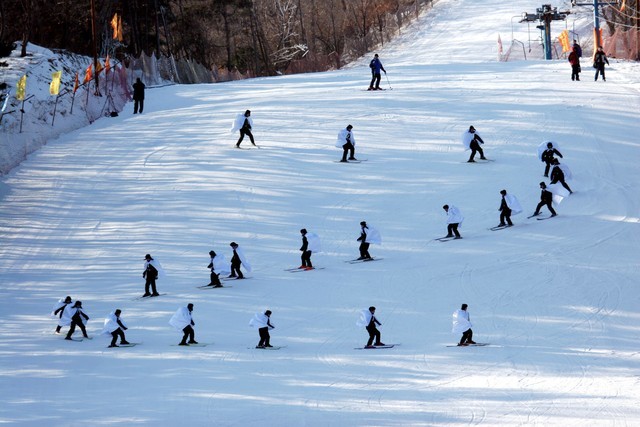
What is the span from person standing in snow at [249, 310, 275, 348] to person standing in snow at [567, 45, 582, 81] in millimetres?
26014

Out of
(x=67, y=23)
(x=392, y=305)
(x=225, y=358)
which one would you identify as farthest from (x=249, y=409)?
→ (x=67, y=23)

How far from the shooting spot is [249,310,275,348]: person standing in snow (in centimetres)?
1928

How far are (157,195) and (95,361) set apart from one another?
13041 mm

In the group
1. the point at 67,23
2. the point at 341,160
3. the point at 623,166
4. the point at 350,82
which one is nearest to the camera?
the point at 623,166

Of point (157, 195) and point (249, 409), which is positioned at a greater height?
point (157, 195)

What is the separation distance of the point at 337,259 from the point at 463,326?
7.36 metres

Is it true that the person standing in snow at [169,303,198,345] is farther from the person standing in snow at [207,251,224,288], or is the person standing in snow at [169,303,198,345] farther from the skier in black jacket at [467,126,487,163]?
the skier in black jacket at [467,126,487,163]

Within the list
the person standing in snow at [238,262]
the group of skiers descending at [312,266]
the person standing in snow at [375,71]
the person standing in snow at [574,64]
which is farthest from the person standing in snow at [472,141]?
the person standing in snow at [574,64]

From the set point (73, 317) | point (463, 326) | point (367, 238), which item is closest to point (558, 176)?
point (367, 238)

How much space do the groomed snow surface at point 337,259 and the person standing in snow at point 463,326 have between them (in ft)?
1.17

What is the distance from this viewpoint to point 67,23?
63.8m

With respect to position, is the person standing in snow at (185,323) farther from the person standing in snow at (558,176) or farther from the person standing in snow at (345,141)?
the person standing in snow at (345,141)

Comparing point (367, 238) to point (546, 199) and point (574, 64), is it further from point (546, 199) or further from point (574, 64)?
A: point (574, 64)

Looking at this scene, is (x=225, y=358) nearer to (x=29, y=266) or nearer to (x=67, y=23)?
(x=29, y=266)
